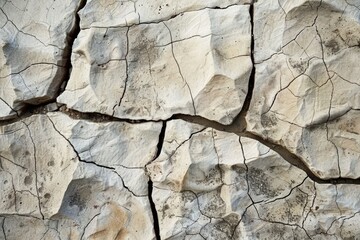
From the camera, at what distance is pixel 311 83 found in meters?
2.11

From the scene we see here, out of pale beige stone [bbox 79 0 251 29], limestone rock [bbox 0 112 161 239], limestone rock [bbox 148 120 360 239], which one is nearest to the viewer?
limestone rock [bbox 148 120 360 239]

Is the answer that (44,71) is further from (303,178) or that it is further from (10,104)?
(303,178)

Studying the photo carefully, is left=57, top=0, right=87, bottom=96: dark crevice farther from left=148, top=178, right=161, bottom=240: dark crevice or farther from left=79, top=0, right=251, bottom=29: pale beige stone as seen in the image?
left=148, top=178, right=161, bottom=240: dark crevice

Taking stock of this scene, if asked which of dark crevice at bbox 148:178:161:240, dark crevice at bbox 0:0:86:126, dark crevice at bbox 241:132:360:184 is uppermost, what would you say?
dark crevice at bbox 0:0:86:126

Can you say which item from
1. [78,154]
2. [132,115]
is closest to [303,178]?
[132,115]

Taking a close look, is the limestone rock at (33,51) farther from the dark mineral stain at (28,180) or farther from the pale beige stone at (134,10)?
the dark mineral stain at (28,180)

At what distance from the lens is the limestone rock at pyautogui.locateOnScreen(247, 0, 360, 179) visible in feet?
6.82

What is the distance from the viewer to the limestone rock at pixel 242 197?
2.03 m

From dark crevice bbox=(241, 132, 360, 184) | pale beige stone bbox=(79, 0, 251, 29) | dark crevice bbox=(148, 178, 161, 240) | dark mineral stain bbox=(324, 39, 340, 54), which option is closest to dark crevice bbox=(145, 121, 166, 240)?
dark crevice bbox=(148, 178, 161, 240)

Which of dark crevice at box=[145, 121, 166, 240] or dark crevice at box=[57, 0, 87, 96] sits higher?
dark crevice at box=[57, 0, 87, 96]

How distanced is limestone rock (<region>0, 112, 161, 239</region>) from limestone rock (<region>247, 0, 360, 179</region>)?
492mm

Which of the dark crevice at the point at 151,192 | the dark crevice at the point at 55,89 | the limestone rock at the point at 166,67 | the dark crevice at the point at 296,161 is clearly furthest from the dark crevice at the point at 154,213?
the dark crevice at the point at 55,89

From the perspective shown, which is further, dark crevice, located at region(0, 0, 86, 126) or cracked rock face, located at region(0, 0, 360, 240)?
dark crevice, located at region(0, 0, 86, 126)

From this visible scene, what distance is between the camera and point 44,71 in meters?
2.34
